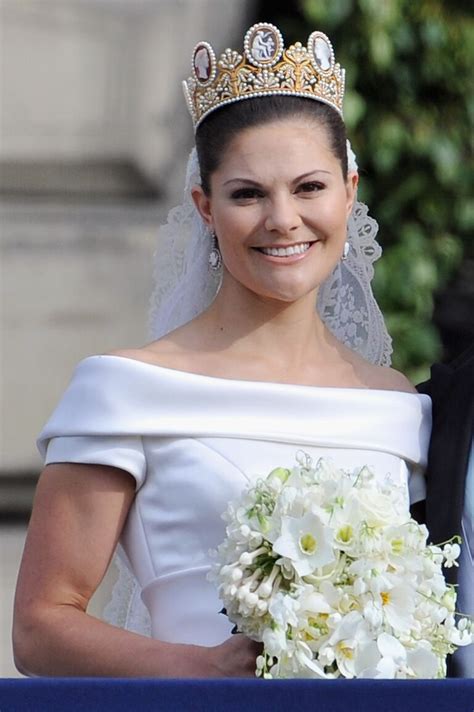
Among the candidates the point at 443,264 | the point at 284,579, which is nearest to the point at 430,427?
the point at 284,579

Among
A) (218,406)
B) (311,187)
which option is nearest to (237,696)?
(218,406)

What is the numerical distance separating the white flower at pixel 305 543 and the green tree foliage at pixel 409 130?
2.76m

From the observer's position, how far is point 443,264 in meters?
5.20

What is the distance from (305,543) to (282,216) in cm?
71

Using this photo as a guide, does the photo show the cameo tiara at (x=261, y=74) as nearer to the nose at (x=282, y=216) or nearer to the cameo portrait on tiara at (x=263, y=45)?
the cameo portrait on tiara at (x=263, y=45)

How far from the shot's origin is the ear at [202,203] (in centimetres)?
302

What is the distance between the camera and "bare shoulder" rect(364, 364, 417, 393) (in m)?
3.15

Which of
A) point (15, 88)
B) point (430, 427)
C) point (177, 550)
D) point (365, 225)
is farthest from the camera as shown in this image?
point (15, 88)

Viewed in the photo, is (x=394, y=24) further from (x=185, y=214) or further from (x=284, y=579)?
(x=284, y=579)

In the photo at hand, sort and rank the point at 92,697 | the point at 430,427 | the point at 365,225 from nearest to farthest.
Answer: the point at 92,697
the point at 430,427
the point at 365,225

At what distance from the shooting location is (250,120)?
2928 mm

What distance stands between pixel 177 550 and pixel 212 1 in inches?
98.5

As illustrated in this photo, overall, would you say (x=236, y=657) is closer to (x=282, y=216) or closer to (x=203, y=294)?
(x=282, y=216)

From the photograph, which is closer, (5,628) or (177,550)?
(177,550)
